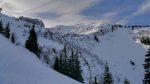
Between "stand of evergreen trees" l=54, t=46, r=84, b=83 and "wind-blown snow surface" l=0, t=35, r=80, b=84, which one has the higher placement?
"wind-blown snow surface" l=0, t=35, r=80, b=84

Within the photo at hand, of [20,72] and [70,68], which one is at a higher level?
[20,72]

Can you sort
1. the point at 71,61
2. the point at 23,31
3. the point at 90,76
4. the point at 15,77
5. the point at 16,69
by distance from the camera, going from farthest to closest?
the point at 23,31 < the point at 90,76 < the point at 71,61 < the point at 16,69 < the point at 15,77

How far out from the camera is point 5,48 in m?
45.6

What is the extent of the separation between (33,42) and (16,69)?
4259 centimetres

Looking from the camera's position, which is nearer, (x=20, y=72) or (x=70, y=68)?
(x=20, y=72)

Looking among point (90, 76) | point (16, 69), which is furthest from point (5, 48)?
point (90, 76)

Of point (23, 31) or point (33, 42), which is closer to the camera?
point (33, 42)

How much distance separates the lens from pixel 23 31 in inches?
7712

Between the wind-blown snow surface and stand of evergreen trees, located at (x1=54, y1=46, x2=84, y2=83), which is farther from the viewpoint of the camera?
stand of evergreen trees, located at (x1=54, y1=46, x2=84, y2=83)

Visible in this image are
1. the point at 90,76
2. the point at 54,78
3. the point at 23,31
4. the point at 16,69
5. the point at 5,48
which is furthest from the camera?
the point at 23,31

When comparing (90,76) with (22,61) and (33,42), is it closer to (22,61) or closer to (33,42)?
(33,42)

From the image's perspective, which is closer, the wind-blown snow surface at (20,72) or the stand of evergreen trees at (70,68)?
the wind-blown snow surface at (20,72)

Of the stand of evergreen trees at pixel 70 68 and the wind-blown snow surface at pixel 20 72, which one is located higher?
the wind-blown snow surface at pixel 20 72

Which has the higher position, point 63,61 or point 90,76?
point 63,61
